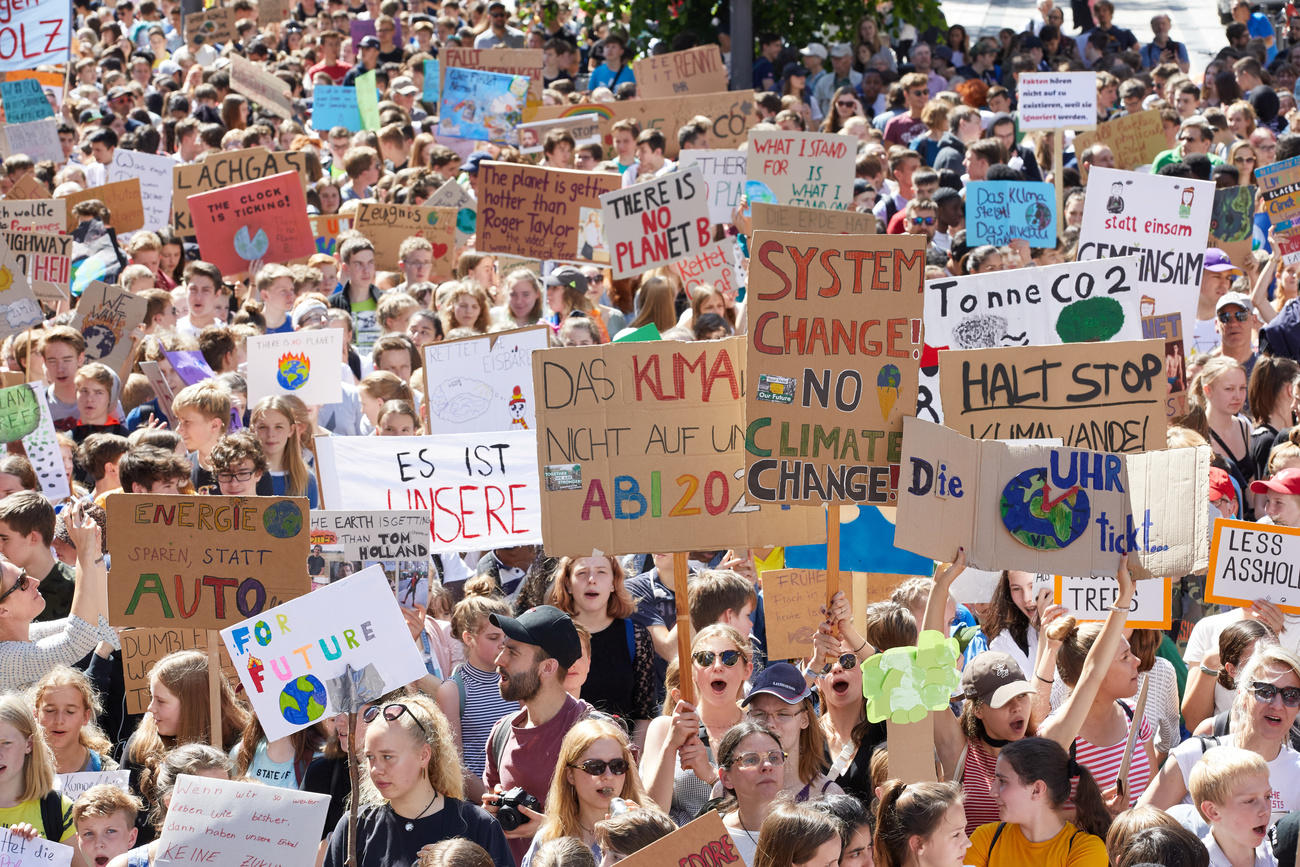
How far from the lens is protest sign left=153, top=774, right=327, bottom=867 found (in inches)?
192

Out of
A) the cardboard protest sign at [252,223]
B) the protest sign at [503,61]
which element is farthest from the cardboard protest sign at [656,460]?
the protest sign at [503,61]

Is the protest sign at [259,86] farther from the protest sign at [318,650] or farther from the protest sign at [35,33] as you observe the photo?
the protest sign at [318,650]

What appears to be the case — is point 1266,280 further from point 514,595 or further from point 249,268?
point 249,268

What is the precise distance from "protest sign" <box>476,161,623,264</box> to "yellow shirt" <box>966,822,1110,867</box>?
25.1ft

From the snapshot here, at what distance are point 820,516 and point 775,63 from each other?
52.2 ft

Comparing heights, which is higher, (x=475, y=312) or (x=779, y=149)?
(x=779, y=149)

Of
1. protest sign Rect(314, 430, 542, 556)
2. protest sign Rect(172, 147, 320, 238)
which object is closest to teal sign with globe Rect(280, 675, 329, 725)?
protest sign Rect(314, 430, 542, 556)

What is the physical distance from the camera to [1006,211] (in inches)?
486

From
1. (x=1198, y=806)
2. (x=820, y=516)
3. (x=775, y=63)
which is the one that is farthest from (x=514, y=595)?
(x=775, y=63)

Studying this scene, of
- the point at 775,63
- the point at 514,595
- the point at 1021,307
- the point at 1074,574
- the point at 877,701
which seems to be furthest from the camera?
the point at 775,63

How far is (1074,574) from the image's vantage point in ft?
19.0

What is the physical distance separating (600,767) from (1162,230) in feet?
21.3

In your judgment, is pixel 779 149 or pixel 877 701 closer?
pixel 877 701

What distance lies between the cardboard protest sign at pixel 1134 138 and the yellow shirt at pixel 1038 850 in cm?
1111
